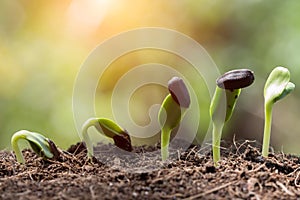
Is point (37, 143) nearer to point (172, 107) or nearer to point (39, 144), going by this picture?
point (39, 144)

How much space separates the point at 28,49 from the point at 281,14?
1062mm

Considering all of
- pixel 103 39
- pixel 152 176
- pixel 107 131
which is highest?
pixel 103 39

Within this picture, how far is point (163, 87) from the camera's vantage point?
5.93 feet

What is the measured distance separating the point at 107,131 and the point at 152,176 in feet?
0.55

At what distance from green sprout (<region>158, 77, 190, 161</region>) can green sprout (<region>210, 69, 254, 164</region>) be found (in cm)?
5

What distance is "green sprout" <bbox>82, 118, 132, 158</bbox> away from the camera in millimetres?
745

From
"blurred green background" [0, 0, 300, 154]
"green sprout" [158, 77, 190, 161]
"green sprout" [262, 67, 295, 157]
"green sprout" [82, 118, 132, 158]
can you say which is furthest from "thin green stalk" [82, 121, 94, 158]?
"blurred green background" [0, 0, 300, 154]

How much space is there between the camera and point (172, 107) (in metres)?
0.71

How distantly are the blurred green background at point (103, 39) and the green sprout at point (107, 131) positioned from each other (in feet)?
3.66

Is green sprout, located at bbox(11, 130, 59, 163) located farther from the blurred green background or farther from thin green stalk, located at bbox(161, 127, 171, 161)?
the blurred green background

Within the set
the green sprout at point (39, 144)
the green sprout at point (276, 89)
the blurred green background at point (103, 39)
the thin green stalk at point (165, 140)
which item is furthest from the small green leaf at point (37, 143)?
the blurred green background at point (103, 39)

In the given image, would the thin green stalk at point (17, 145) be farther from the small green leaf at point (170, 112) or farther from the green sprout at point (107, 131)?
the small green leaf at point (170, 112)

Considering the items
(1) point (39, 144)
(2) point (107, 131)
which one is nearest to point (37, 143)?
(1) point (39, 144)

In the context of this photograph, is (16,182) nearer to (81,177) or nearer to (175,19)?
(81,177)
